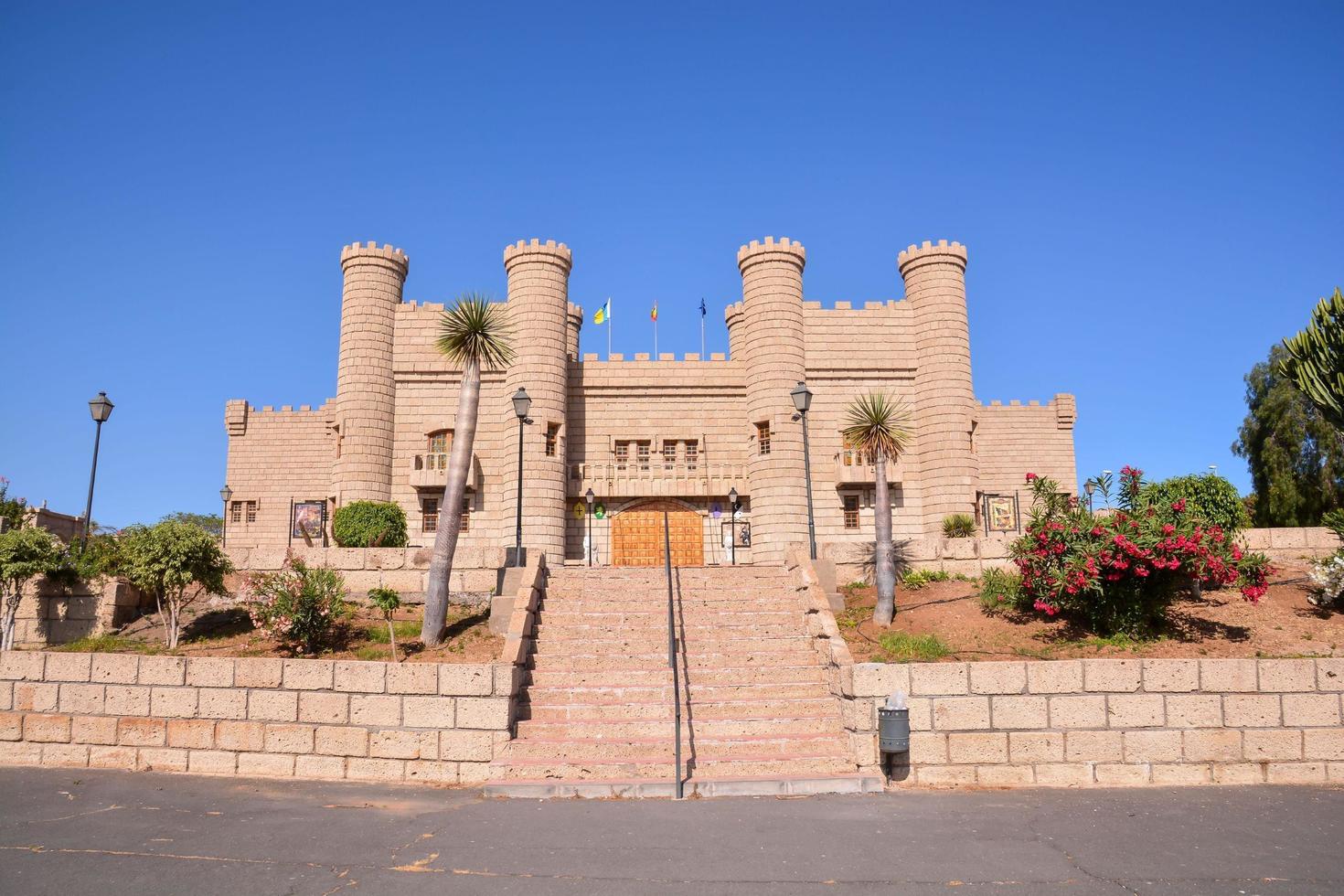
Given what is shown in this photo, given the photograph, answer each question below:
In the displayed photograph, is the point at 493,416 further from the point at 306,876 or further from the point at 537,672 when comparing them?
the point at 306,876

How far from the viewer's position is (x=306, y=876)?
294 inches

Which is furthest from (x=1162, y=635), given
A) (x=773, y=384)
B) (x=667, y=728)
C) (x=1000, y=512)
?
(x=773, y=384)

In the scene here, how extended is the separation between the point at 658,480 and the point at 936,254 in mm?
11701

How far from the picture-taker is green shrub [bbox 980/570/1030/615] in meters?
15.1

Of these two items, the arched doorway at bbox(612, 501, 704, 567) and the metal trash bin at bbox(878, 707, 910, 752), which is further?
the arched doorway at bbox(612, 501, 704, 567)

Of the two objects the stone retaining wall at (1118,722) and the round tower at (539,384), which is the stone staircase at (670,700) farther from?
the round tower at (539,384)

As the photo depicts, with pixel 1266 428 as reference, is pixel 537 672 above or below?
below

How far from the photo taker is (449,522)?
49.9 ft

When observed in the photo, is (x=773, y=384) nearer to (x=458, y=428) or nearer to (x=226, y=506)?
(x=458, y=428)

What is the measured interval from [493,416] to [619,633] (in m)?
15.0

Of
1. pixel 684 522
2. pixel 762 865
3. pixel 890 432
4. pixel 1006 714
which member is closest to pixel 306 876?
pixel 762 865

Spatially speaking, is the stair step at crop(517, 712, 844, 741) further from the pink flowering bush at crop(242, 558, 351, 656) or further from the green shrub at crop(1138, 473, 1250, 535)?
the green shrub at crop(1138, 473, 1250, 535)

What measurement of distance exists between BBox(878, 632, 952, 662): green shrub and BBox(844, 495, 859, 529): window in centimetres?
1404

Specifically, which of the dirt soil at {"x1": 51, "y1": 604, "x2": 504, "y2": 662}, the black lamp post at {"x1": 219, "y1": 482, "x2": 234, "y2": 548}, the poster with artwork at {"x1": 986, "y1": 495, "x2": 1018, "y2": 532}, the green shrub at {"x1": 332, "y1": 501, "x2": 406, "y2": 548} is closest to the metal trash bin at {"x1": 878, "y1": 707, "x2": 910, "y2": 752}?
the dirt soil at {"x1": 51, "y1": 604, "x2": 504, "y2": 662}
